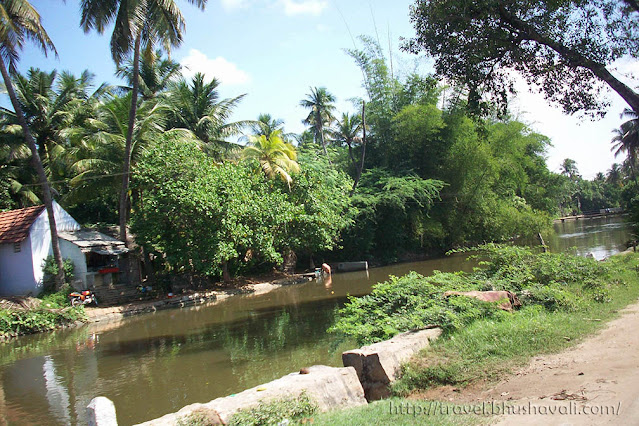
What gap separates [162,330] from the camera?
Result: 14680 millimetres


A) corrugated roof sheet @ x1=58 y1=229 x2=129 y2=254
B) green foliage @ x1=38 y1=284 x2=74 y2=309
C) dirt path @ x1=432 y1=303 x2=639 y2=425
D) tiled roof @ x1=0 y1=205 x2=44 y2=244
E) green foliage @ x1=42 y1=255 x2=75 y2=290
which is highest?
tiled roof @ x1=0 y1=205 x2=44 y2=244

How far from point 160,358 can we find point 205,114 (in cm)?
2030

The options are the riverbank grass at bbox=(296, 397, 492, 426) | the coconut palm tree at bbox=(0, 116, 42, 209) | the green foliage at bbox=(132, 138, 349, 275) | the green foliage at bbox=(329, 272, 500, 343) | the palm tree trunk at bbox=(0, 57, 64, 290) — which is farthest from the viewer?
the coconut palm tree at bbox=(0, 116, 42, 209)

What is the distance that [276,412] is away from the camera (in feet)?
14.8

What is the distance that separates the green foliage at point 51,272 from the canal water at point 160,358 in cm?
395

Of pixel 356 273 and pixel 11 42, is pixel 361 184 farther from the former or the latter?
pixel 11 42

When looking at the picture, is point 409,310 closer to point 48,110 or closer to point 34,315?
point 34,315

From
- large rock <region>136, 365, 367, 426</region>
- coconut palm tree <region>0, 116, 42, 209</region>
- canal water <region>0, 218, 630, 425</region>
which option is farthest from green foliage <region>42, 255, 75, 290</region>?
large rock <region>136, 365, 367, 426</region>

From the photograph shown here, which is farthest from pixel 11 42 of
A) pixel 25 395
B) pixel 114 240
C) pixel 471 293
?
pixel 471 293

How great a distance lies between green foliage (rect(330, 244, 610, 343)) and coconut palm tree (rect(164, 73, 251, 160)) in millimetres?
20439

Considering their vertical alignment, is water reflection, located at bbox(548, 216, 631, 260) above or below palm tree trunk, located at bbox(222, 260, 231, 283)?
below

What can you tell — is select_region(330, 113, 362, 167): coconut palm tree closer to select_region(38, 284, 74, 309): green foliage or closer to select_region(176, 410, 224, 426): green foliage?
select_region(38, 284, 74, 309): green foliage

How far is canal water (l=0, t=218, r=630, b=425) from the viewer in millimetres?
8188

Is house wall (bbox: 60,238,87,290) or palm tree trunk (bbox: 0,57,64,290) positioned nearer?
palm tree trunk (bbox: 0,57,64,290)
